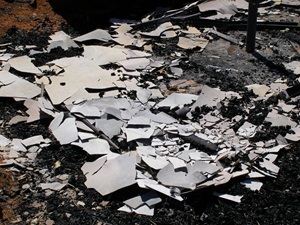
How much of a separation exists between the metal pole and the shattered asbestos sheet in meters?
0.80

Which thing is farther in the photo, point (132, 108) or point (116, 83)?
point (116, 83)

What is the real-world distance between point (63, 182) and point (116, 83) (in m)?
2.33

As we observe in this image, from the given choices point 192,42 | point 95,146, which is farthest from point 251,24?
point 95,146

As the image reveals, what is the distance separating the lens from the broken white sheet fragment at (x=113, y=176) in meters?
5.43

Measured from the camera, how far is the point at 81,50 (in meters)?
8.62

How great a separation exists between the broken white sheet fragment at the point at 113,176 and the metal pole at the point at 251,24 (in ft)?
12.5

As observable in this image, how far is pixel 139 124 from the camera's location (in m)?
6.37

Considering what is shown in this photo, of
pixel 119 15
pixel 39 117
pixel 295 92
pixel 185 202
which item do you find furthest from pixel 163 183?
pixel 119 15

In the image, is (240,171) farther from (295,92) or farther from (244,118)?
(295,92)

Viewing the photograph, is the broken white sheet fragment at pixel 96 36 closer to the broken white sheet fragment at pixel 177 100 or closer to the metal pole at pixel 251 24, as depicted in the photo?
the broken white sheet fragment at pixel 177 100

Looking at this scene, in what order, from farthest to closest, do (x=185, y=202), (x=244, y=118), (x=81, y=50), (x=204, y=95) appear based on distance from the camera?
(x=81, y=50) → (x=204, y=95) → (x=244, y=118) → (x=185, y=202)

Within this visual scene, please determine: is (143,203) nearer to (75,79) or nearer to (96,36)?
(75,79)

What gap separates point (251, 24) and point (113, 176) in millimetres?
4162

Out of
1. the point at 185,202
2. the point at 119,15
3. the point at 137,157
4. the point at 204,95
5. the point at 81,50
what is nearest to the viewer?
the point at 185,202
